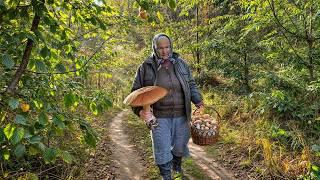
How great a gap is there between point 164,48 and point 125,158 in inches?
126

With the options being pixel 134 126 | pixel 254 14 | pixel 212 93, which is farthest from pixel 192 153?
pixel 212 93

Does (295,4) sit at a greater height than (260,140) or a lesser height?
greater

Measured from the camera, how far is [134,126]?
10.9 metres

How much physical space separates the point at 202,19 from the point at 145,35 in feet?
15.9

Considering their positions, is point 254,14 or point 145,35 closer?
point 254,14

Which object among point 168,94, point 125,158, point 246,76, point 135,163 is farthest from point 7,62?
point 246,76

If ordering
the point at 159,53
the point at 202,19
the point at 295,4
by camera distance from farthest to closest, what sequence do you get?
the point at 202,19 < the point at 295,4 < the point at 159,53

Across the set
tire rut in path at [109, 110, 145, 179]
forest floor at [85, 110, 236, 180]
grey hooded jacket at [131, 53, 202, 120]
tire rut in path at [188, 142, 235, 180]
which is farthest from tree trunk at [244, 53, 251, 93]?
grey hooded jacket at [131, 53, 202, 120]

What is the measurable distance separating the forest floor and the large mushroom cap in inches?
72.9

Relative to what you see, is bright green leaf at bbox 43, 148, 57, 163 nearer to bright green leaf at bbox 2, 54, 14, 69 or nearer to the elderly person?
bright green leaf at bbox 2, 54, 14, 69

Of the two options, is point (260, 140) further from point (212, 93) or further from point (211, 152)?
point (212, 93)

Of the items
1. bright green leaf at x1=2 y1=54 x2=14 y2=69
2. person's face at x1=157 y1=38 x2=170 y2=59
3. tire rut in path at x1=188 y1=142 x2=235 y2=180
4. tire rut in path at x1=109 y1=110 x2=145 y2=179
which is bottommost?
tire rut in path at x1=109 y1=110 x2=145 y2=179

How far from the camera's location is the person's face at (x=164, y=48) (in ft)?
15.2

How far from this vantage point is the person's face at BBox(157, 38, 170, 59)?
463 cm
